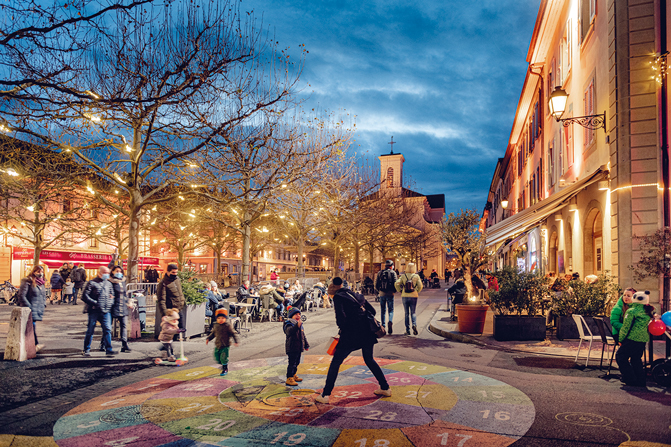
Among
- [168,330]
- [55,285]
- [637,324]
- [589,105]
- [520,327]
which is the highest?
[589,105]

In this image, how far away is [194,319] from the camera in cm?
1149

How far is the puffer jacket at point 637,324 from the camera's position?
6645 mm

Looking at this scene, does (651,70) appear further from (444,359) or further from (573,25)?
(444,359)

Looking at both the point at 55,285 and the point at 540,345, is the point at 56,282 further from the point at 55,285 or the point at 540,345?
the point at 540,345

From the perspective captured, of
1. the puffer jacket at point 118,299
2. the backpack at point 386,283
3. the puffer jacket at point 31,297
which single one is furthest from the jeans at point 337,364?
the puffer jacket at point 31,297

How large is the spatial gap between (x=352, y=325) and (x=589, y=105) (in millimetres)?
12324

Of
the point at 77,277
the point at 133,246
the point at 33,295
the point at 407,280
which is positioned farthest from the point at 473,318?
the point at 77,277

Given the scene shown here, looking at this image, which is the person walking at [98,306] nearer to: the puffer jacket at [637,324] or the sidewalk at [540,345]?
the sidewalk at [540,345]

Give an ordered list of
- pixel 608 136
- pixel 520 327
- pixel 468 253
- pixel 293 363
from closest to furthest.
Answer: pixel 293 363, pixel 520 327, pixel 608 136, pixel 468 253

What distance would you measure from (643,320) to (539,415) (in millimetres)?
2705

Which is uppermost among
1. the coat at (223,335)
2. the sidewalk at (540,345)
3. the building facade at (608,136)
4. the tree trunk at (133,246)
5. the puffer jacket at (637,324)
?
the building facade at (608,136)

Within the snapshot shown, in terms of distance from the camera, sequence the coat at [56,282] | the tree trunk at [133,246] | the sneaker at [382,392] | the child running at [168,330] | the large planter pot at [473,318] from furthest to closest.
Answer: the coat at [56,282] → the tree trunk at [133,246] → the large planter pot at [473,318] → the child running at [168,330] → the sneaker at [382,392]

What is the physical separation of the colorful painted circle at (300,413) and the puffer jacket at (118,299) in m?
3.10

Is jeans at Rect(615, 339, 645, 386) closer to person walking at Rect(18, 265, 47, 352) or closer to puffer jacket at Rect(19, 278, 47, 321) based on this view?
person walking at Rect(18, 265, 47, 352)
